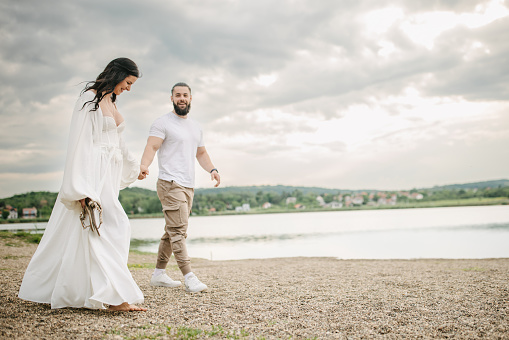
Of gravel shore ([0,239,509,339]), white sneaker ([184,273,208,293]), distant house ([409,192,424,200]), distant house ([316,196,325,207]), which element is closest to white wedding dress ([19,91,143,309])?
gravel shore ([0,239,509,339])

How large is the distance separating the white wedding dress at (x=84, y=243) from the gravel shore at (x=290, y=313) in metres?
0.21

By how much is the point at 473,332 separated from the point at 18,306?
424cm

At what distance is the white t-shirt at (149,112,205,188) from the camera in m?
5.22

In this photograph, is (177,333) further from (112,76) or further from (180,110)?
(180,110)

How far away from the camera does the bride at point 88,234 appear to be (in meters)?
3.45

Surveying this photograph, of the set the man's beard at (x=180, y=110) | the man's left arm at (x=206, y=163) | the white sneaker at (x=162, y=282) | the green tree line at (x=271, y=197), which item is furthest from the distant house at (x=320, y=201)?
the man's beard at (x=180, y=110)

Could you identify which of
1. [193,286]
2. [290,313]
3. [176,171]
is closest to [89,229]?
[176,171]

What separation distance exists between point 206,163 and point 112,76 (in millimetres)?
2407

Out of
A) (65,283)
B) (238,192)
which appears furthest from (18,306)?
(238,192)

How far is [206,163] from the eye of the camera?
6.01 meters

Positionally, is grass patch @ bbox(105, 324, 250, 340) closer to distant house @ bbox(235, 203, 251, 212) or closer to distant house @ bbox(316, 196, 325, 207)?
distant house @ bbox(235, 203, 251, 212)

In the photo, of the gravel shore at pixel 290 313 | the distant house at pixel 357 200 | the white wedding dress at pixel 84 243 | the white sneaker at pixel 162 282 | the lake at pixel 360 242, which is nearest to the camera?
the gravel shore at pixel 290 313

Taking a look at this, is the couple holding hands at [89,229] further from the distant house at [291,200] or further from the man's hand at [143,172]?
the distant house at [291,200]

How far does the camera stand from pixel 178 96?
544cm
